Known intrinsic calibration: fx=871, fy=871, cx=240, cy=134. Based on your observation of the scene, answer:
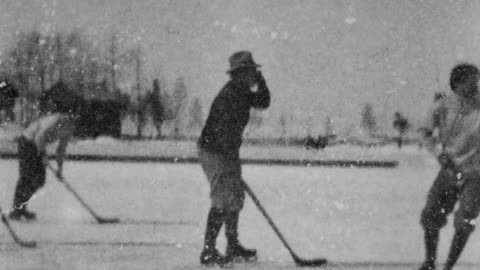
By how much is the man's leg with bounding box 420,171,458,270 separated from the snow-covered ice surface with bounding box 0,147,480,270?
41 cm

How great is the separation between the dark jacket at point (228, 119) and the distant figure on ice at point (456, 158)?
1.21 m

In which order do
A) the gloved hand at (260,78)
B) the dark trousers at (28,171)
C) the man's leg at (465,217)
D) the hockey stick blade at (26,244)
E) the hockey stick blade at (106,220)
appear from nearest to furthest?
the man's leg at (465,217) → the gloved hand at (260,78) → the hockey stick blade at (26,244) → the dark trousers at (28,171) → the hockey stick blade at (106,220)

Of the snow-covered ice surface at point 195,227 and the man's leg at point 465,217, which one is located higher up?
the man's leg at point 465,217

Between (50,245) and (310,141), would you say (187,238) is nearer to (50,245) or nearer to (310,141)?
(50,245)

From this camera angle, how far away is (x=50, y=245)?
6.66 meters

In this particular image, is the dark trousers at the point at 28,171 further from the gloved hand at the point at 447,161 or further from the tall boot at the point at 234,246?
the gloved hand at the point at 447,161

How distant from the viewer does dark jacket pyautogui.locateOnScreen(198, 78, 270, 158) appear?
5859 mm

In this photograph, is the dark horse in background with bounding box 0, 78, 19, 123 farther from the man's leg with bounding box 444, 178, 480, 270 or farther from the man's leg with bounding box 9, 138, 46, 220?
the man's leg with bounding box 444, 178, 480, 270

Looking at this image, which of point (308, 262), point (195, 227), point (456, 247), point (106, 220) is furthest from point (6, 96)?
point (456, 247)

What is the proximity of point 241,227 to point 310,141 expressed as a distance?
31982mm

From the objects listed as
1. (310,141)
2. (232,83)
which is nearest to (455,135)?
(232,83)

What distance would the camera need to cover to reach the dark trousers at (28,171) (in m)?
8.29

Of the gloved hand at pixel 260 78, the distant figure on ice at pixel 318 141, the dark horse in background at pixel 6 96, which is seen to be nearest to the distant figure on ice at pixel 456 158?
the gloved hand at pixel 260 78

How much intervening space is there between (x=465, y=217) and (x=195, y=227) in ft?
11.6
